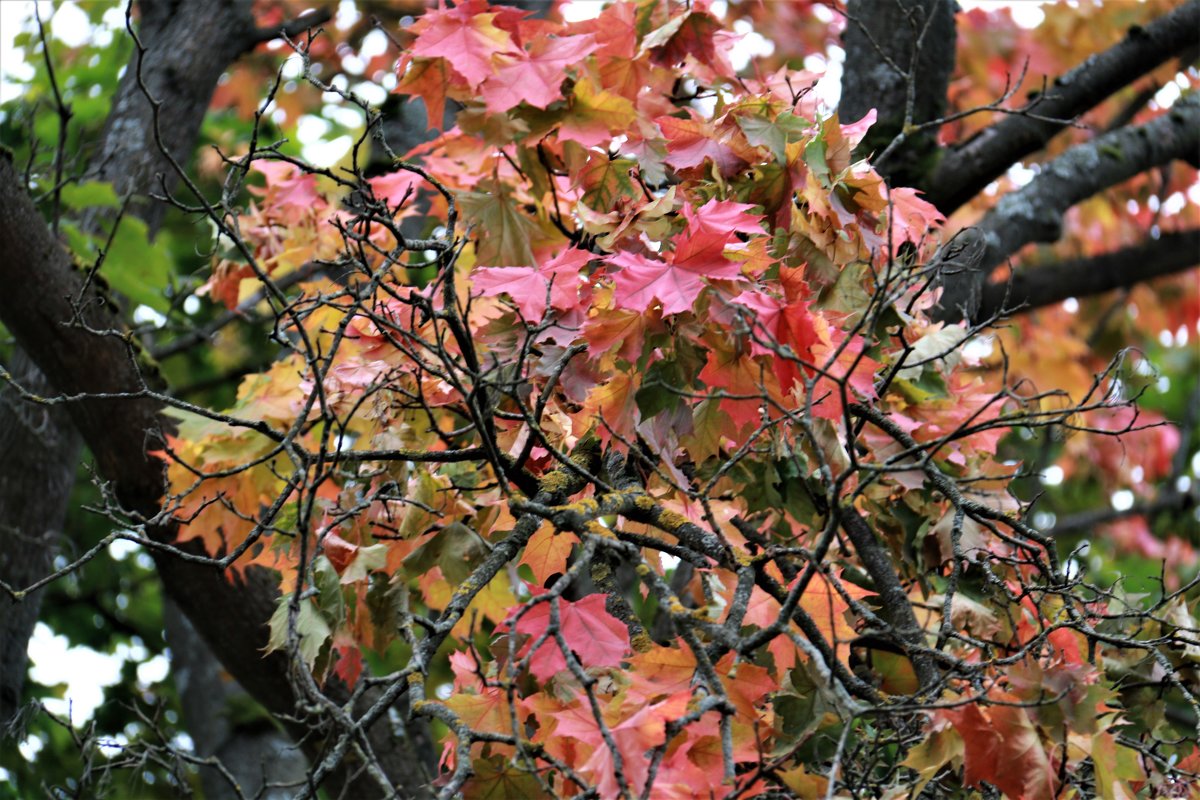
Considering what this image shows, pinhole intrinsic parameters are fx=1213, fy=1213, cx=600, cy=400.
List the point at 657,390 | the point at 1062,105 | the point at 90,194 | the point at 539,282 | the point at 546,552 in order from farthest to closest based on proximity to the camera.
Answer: the point at 1062,105, the point at 90,194, the point at 546,552, the point at 539,282, the point at 657,390

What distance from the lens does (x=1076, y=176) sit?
407 centimetres

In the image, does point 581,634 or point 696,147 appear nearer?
point 581,634

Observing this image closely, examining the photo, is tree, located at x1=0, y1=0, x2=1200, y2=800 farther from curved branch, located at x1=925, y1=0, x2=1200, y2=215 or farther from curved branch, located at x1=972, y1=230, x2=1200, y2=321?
curved branch, located at x1=972, y1=230, x2=1200, y2=321

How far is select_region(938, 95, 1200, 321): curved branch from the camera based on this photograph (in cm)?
389

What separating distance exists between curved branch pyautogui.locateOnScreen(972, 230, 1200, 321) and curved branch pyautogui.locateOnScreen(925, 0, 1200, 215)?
0.93 metres

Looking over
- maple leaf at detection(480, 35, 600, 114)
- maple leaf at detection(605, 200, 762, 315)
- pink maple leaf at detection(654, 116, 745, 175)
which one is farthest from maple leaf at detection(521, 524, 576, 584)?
maple leaf at detection(480, 35, 600, 114)

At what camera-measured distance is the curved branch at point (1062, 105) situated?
12.2 ft

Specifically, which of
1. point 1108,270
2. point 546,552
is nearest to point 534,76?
point 546,552

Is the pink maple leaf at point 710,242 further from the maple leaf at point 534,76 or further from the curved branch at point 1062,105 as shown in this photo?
the curved branch at point 1062,105

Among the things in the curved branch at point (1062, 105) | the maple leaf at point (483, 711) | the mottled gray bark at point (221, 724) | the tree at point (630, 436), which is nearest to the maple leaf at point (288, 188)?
the tree at point (630, 436)

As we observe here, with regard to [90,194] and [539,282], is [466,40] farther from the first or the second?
[90,194]

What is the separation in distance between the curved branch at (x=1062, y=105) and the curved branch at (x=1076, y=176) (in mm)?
177

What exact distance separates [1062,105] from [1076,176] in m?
0.33

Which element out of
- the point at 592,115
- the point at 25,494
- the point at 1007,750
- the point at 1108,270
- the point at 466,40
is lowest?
the point at 1007,750
